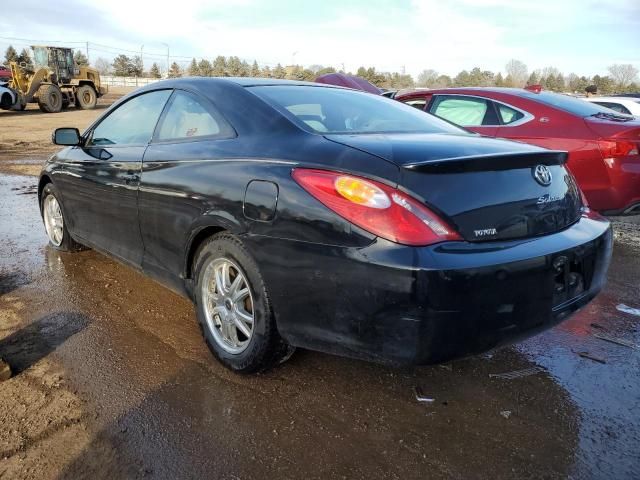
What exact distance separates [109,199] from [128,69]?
3201 inches

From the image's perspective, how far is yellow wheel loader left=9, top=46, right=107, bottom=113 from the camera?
77.0 ft

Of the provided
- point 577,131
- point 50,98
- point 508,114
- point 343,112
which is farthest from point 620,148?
point 50,98

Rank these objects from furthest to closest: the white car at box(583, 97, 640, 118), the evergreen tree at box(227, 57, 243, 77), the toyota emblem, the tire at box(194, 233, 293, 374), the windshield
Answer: the evergreen tree at box(227, 57, 243, 77)
the white car at box(583, 97, 640, 118)
the windshield
the tire at box(194, 233, 293, 374)
the toyota emblem

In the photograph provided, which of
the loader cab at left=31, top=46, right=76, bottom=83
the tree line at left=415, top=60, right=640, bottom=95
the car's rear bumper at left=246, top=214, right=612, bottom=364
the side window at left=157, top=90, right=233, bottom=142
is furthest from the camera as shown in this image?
the tree line at left=415, top=60, right=640, bottom=95

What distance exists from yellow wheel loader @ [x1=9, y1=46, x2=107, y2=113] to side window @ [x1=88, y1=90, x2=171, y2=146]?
21.8m

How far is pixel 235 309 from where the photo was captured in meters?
2.77

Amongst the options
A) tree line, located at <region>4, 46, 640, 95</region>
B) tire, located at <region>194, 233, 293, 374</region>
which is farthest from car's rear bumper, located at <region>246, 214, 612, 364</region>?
tree line, located at <region>4, 46, 640, 95</region>

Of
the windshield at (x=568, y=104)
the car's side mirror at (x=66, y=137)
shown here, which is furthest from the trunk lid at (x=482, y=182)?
the windshield at (x=568, y=104)

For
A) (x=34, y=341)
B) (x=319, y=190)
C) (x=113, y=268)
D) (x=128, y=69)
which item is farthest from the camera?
(x=128, y=69)

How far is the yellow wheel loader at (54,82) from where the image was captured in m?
23.5

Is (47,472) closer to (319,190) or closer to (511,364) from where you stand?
(319,190)

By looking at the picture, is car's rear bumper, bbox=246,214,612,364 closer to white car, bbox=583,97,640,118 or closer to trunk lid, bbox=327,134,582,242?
trunk lid, bbox=327,134,582,242

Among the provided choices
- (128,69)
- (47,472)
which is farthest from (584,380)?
(128,69)

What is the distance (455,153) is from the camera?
2.29 m
